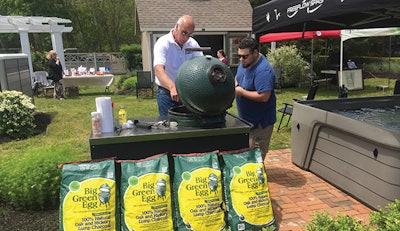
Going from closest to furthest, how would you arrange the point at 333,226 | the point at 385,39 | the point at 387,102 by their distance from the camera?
the point at 333,226
the point at 387,102
the point at 385,39

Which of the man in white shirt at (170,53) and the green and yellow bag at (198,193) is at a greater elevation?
the man in white shirt at (170,53)

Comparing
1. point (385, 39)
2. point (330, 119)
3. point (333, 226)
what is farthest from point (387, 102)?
point (385, 39)

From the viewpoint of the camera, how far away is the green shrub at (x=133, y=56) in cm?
2103

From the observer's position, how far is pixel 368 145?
3.20 metres

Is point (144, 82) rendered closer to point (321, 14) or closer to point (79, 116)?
point (79, 116)

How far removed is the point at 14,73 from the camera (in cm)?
715

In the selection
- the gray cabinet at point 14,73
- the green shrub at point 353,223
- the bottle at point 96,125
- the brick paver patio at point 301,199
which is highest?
the gray cabinet at point 14,73

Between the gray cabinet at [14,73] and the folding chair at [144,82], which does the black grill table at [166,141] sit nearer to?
the gray cabinet at [14,73]

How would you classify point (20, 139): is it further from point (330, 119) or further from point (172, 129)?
point (330, 119)

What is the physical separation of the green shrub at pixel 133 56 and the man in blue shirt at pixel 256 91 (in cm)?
1824

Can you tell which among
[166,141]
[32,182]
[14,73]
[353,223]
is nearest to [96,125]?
[166,141]

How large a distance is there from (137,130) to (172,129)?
29cm

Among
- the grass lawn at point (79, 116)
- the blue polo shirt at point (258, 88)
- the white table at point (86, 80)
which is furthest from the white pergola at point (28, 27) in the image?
the blue polo shirt at point (258, 88)

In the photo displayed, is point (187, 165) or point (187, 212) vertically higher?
point (187, 165)
